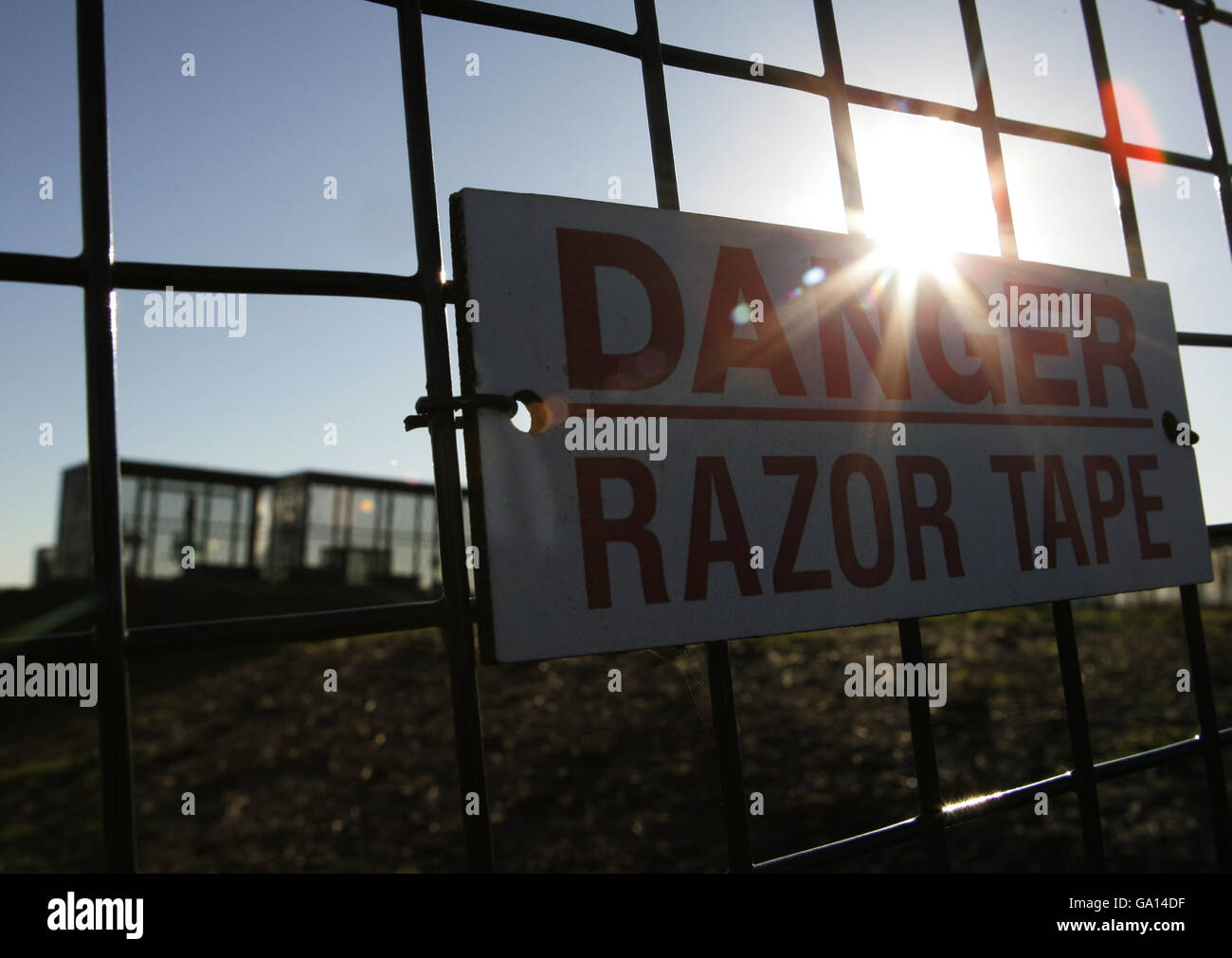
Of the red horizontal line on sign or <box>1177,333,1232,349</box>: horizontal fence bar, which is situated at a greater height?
<box>1177,333,1232,349</box>: horizontal fence bar

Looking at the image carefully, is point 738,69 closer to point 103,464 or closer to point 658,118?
point 658,118

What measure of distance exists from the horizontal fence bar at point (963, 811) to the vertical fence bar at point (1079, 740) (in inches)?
1.1

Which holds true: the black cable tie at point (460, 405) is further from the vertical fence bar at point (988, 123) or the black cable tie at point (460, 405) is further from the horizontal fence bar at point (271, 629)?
the vertical fence bar at point (988, 123)

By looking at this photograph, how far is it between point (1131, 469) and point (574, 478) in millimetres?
1167

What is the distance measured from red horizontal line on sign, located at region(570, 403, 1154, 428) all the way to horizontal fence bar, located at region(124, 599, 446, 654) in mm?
347

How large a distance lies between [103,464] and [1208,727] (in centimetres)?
200

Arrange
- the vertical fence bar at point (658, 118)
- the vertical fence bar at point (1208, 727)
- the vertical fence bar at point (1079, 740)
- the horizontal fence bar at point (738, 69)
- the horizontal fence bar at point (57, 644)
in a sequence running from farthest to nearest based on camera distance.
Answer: the vertical fence bar at point (1208, 727), the vertical fence bar at point (1079, 740), the horizontal fence bar at point (738, 69), the vertical fence bar at point (658, 118), the horizontal fence bar at point (57, 644)

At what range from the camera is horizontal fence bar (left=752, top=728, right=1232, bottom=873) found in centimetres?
115

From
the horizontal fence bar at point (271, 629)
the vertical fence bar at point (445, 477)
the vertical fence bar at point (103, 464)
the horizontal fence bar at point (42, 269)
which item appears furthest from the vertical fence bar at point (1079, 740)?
the horizontal fence bar at point (42, 269)

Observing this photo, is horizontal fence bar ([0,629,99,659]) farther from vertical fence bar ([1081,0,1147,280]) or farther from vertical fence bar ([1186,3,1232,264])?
vertical fence bar ([1186,3,1232,264])

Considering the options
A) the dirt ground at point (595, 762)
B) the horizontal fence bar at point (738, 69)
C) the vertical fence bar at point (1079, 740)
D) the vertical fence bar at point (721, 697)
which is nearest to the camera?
the vertical fence bar at point (721, 697)

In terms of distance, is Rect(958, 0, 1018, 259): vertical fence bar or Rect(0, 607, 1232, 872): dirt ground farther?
Rect(0, 607, 1232, 872): dirt ground

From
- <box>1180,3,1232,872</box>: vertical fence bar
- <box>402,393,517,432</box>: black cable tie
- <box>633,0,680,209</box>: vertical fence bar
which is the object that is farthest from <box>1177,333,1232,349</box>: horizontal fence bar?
<box>402,393,517,432</box>: black cable tie

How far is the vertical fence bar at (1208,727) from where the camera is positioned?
5.25 feet
